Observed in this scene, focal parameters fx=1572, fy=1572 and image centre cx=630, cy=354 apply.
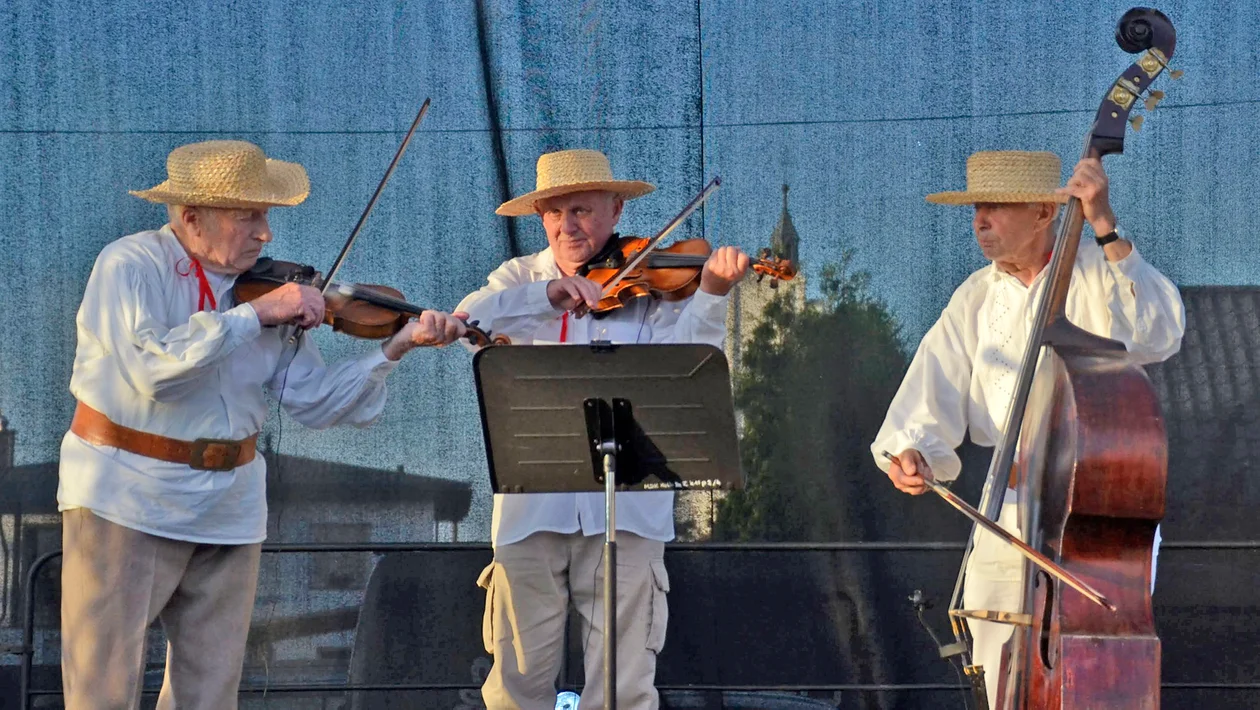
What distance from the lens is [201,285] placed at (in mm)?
3242

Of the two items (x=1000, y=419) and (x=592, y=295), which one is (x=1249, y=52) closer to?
(x=1000, y=419)

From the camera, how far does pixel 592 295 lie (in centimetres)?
339

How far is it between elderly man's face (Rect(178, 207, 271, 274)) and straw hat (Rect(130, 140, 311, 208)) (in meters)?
0.03

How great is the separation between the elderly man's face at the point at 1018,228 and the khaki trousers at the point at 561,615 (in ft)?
3.24

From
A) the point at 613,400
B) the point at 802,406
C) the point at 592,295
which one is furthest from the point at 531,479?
the point at 802,406

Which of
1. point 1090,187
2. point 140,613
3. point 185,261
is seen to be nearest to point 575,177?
point 185,261

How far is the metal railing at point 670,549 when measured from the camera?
13.0 ft

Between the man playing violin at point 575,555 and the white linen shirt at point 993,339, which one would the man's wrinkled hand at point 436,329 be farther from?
the white linen shirt at point 993,339

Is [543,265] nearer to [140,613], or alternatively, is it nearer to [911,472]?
[911,472]

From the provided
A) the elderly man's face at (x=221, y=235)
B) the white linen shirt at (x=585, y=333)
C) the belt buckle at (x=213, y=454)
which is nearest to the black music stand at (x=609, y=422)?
the white linen shirt at (x=585, y=333)

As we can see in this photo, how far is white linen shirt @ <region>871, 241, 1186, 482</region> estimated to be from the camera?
10.3 feet

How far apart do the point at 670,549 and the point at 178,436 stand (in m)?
1.46

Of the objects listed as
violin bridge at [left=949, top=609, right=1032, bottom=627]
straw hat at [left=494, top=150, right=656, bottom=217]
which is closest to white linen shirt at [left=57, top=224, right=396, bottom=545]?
straw hat at [left=494, top=150, right=656, bottom=217]

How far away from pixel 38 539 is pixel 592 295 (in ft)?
5.78
